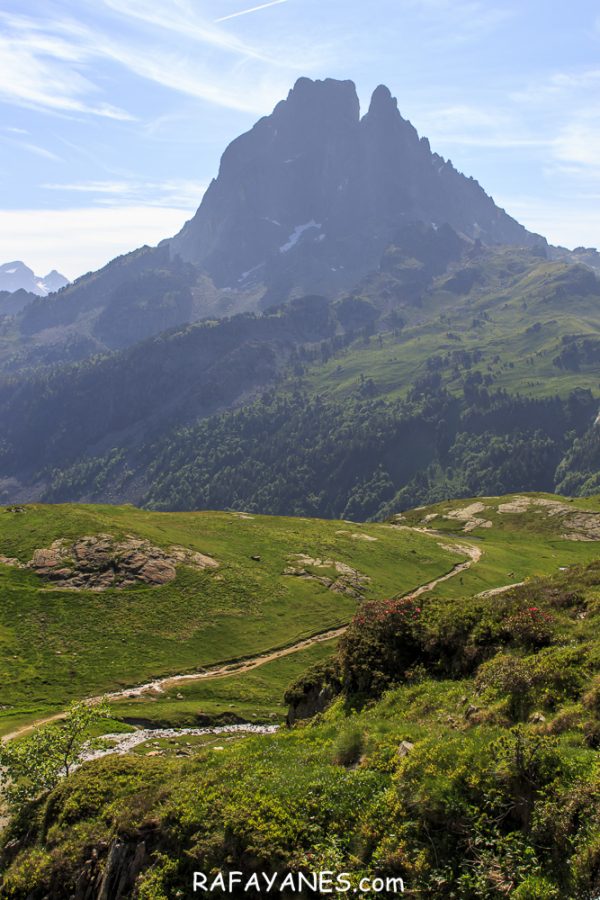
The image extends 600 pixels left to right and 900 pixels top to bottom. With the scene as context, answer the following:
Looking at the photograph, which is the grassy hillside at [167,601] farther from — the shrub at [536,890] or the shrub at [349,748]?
the shrub at [536,890]

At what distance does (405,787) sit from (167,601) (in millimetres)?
64860

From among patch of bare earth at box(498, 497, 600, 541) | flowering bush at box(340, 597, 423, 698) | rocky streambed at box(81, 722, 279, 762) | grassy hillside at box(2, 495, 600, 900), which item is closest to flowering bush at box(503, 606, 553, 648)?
grassy hillside at box(2, 495, 600, 900)

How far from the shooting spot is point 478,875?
1330cm

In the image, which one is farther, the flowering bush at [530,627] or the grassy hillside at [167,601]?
the grassy hillside at [167,601]

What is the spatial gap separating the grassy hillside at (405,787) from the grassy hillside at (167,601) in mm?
35259

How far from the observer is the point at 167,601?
77.1 meters

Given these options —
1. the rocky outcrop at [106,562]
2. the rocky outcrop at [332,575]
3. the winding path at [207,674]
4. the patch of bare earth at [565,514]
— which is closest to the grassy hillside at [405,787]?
the winding path at [207,674]

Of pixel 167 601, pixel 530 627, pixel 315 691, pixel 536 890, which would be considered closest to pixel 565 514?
pixel 167 601

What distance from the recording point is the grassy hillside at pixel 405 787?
14.0 metres

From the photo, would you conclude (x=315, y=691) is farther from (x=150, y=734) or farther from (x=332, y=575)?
(x=332, y=575)

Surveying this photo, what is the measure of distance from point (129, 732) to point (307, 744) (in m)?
32.7

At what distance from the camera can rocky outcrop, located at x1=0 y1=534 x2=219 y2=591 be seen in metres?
77.9

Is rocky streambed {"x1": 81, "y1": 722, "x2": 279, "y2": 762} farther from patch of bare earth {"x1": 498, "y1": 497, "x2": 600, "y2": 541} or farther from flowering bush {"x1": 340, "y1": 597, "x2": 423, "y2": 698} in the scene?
patch of bare earth {"x1": 498, "y1": 497, "x2": 600, "y2": 541}

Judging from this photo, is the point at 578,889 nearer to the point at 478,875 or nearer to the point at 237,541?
the point at 478,875
